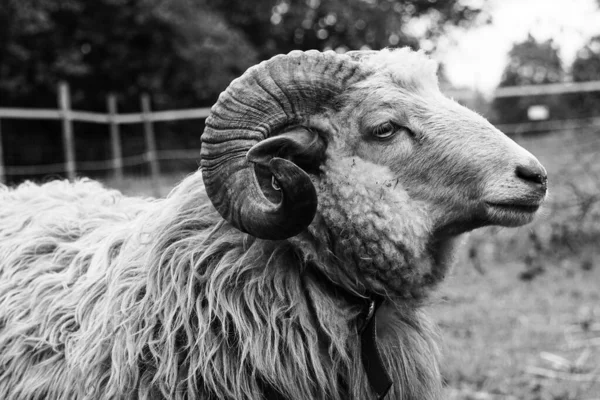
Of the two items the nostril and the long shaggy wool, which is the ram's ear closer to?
the long shaggy wool

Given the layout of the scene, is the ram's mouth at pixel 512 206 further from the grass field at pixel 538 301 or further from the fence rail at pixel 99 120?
the fence rail at pixel 99 120

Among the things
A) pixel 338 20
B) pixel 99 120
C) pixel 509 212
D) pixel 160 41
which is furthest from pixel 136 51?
pixel 509 212

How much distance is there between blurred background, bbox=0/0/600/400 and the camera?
5.95 metres

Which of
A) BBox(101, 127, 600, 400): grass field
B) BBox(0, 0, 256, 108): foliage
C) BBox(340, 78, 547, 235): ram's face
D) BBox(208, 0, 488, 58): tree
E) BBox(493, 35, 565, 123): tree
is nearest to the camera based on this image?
BBox(340, 78, 547, 235): ram's face

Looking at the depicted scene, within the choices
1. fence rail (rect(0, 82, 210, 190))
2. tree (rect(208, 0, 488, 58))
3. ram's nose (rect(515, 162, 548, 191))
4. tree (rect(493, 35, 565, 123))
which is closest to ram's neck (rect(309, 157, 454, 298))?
ram's nose (rect(515, 162, 548, 191))

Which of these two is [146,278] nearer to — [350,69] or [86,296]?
[86,296]

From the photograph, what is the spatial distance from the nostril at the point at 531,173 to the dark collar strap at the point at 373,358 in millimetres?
793

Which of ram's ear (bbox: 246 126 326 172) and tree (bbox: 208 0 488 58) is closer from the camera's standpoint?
ram's ear (bbox: 246 126 326 172)

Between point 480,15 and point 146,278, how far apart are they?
3210cm

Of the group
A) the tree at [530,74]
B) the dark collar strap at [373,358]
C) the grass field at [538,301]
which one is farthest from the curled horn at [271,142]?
the tree at [530,74]

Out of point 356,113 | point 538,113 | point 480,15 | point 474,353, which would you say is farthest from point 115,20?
point 356,113

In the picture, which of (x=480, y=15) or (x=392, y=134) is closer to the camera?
(x=392, y=134)

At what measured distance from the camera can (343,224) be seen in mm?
2855

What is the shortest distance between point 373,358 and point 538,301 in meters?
4.96
